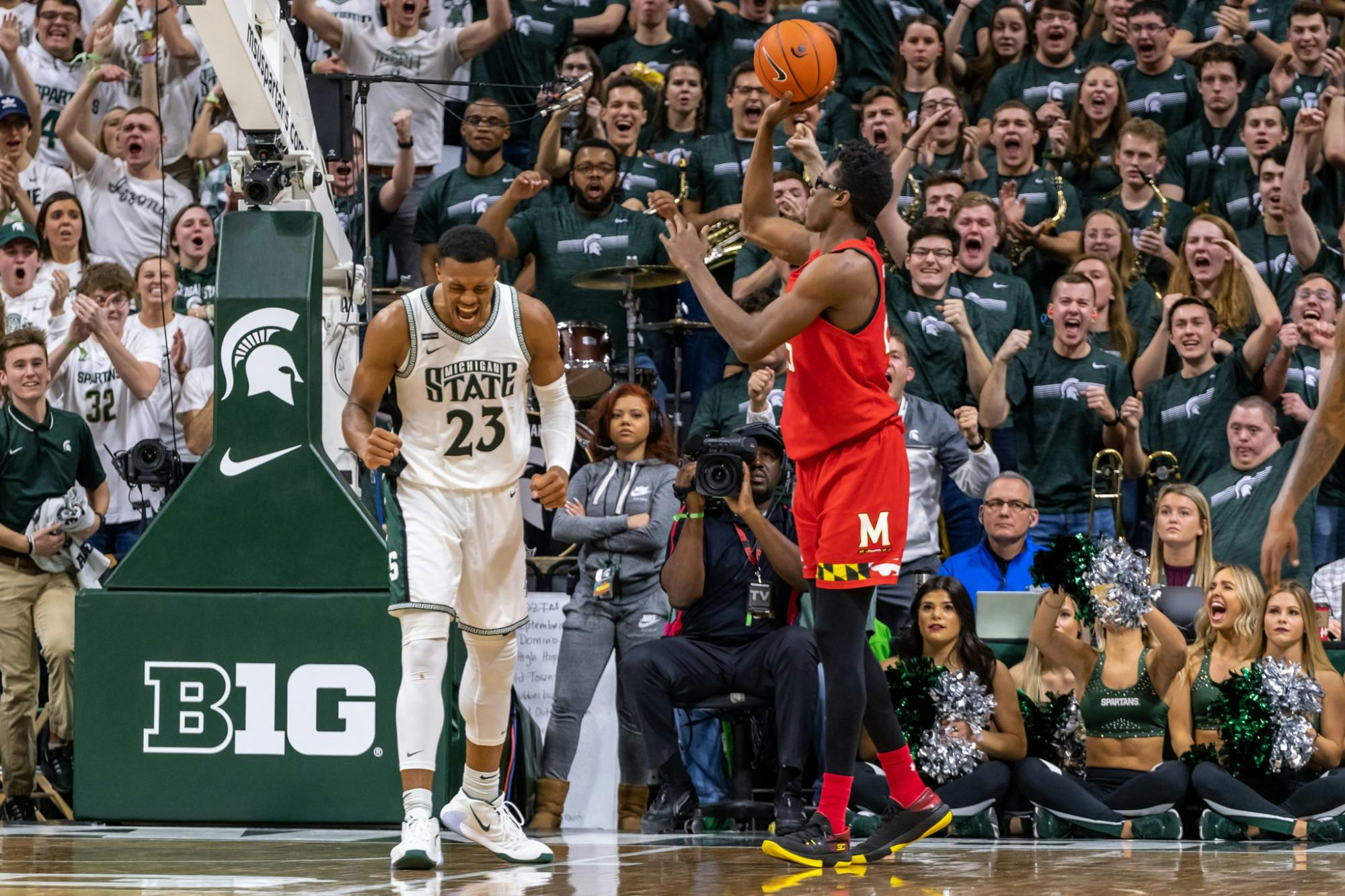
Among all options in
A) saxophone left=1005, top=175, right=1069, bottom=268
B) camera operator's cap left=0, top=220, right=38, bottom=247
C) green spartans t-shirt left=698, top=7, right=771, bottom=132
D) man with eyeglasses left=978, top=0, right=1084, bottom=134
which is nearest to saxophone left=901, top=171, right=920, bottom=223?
saxophone left=1005, top=175, right=1069, bottom=268

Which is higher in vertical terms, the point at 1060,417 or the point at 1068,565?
the point at 1060,417

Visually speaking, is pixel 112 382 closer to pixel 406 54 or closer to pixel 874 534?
pixel 406 54

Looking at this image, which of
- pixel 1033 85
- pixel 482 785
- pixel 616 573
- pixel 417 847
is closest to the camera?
pixel 417 847

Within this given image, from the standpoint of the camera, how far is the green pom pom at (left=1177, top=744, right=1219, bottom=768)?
7.15m

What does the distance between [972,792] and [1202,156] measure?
5.76 meters

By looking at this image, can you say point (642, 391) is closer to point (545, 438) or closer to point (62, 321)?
point (545, 438)

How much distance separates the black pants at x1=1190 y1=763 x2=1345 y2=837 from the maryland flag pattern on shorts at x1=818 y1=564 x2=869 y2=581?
232cm

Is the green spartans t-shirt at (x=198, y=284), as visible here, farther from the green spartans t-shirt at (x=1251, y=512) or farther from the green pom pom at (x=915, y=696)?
the green spartans t-shirt at (x=1251, y=512)

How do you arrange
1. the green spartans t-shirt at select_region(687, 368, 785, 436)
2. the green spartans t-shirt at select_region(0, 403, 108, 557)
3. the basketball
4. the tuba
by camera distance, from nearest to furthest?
the basketball, the green spartans t-shirt at select_region(0, 403, 108, 557), the green spartans t-shirt at select_region(687, 368, 785, 436), the tuba

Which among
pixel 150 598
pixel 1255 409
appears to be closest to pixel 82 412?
pixel 150 598

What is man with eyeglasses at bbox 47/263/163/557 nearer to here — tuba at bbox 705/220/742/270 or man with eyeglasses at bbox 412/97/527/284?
man with eyeglasses at bbox 412/97/527/284

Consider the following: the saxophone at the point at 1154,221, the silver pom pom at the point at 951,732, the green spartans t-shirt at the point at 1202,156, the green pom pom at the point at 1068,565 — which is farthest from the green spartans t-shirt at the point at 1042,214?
the silver pom pom at the point at 951,732

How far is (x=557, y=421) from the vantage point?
621 cm

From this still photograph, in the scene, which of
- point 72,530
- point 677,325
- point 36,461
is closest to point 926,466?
point 677,325
